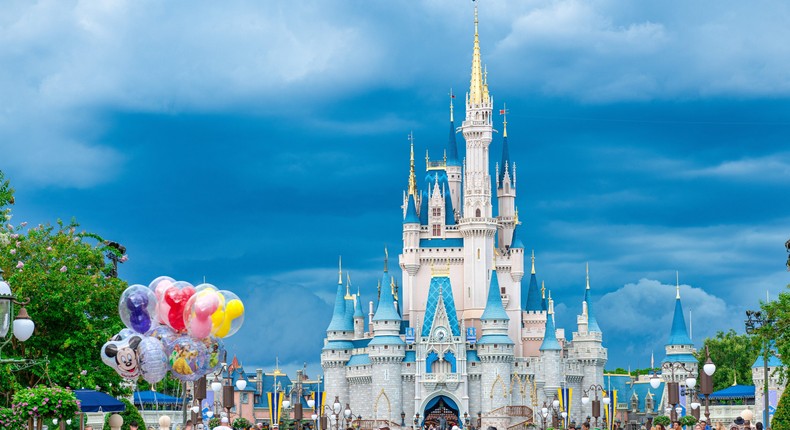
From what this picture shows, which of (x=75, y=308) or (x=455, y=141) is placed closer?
(x=75, y=308)

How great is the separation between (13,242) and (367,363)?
2526 inches

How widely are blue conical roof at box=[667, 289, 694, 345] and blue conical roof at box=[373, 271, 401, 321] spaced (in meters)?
22.8

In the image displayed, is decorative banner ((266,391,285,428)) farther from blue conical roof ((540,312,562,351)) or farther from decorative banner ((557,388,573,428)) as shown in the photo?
decorative banner ((557,388,573,428))

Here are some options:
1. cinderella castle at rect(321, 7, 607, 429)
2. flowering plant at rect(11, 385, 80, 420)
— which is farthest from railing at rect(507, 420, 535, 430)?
flowering plant at rect(11, 385, 80, 420)

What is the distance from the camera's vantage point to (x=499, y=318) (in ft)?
334

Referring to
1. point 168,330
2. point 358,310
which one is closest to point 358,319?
point 358,310

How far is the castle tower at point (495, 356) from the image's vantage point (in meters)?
99.4

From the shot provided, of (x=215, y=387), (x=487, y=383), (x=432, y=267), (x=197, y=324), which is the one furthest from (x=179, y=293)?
(x=432, y=267)

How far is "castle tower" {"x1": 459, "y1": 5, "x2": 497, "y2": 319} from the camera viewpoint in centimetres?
10775

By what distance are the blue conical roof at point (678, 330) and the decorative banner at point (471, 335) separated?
16620 mm

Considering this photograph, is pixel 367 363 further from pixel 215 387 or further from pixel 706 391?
pixel 706 391

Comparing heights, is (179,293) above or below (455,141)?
below

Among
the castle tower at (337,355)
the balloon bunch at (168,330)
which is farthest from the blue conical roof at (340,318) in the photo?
the balloon bunch at (168,330)

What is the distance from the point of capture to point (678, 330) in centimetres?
10831
